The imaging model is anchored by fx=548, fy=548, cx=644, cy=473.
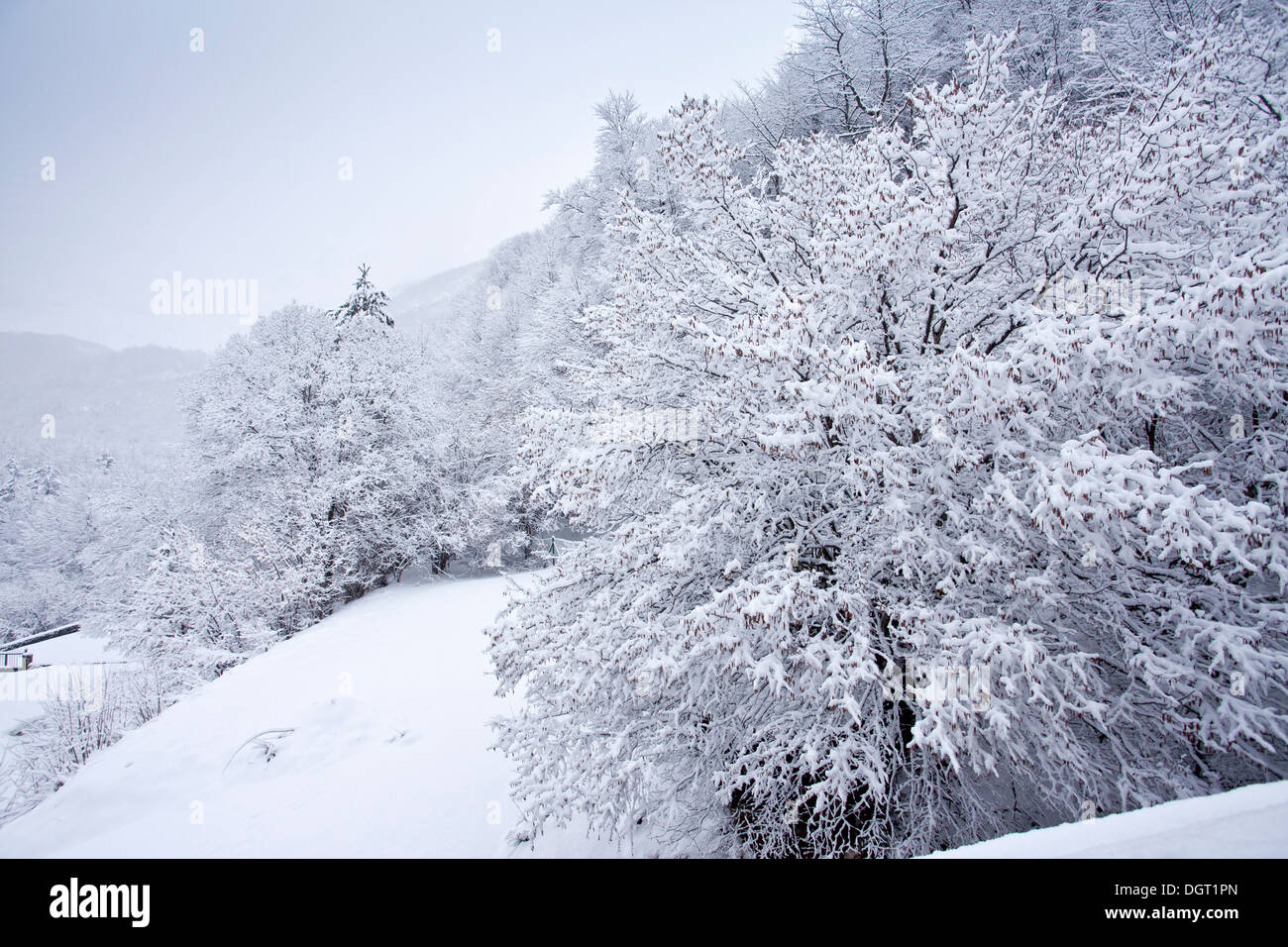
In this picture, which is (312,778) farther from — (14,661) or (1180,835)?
(14,661)

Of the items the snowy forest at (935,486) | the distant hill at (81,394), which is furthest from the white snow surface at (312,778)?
the distant hill at (81,394)

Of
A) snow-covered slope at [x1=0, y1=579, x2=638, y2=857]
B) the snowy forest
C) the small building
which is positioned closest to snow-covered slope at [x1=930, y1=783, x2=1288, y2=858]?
the snowy forest

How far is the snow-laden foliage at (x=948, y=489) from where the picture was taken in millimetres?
3547

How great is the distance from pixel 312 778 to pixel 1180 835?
9280 mm

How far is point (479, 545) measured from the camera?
71.6 feet

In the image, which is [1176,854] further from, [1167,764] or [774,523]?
[1167,764]

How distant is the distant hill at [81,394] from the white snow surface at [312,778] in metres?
59.7

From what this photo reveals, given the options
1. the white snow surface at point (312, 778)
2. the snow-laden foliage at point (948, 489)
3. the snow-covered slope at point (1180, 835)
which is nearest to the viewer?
the snow-covered slope at point (1180, 835)

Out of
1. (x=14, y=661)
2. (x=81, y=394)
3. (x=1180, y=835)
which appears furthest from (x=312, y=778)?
(x=81, y=394)

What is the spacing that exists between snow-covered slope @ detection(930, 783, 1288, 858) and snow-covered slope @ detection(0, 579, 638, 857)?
5317mm

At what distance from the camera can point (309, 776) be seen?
7.77 m

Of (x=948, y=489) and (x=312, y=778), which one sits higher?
(x=948, y=489)

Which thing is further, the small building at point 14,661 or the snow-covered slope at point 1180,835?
the small building at point 14,661

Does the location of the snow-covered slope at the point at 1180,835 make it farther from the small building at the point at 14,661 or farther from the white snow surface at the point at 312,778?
the small building at the point at 14,661
